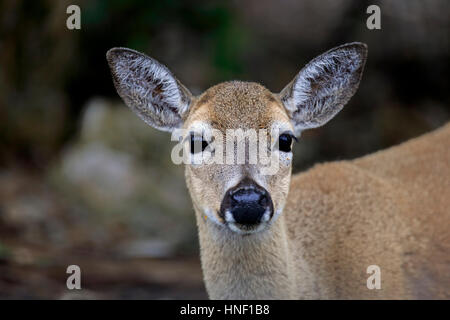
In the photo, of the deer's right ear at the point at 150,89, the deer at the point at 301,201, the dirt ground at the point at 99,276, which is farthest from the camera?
the dirt ground at the point at 99,276

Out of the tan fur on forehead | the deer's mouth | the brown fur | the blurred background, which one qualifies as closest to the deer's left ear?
the tan fur on forehead

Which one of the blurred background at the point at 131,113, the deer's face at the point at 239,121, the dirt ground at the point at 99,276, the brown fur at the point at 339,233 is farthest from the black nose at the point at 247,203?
the blurred background at the point at 131,113

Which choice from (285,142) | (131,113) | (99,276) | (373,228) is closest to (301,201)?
(373,228)

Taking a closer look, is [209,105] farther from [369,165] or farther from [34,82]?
[34,82]

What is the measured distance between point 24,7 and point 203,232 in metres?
7.20

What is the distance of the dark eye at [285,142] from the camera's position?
4.88 metres

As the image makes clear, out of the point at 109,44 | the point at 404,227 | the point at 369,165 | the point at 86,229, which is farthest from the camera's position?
the point at 109,44

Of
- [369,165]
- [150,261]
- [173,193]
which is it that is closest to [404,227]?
[369,165]

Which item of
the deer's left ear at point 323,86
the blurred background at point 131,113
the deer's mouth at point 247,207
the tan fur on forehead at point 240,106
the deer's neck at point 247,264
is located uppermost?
the blurred background at point 131,113

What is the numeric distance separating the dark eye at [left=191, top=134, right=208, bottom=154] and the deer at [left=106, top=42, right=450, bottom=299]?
0.4 inches

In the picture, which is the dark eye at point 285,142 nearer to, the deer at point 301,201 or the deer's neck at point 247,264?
the deer at point 301,201

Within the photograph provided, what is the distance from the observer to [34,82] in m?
11.4

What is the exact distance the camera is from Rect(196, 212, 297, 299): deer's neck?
4820mm

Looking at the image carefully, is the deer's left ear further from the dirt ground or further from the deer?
the dirt ground
